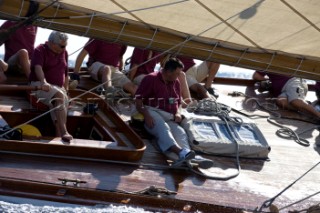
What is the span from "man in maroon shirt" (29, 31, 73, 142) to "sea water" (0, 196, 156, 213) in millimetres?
1511

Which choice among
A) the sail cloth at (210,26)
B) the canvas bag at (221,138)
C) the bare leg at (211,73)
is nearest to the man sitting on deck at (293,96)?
the bare leg at (211,73)

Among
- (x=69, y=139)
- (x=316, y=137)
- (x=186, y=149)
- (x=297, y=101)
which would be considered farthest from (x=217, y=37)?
(x=297, y=101)

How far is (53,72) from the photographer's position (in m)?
7.79

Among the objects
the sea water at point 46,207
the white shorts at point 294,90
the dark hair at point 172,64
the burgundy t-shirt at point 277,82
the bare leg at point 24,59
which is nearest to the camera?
the sea water at point 46,207

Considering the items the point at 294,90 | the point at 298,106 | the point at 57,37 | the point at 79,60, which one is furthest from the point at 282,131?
the point at 57,37

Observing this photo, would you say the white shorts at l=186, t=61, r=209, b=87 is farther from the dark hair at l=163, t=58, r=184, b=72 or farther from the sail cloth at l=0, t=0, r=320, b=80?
the sail cloth at l=0, t=0, r=320, b=80

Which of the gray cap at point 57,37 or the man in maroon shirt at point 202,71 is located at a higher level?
the gray cap at point 57,37

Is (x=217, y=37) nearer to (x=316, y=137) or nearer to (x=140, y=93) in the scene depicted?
(x=140, y=93)

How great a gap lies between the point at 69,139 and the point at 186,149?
1.05 metres

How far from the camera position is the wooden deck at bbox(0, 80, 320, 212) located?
6.11m

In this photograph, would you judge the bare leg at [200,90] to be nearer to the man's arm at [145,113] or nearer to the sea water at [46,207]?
the man's arm at [145,113]

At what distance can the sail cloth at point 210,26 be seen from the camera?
5.80 metres

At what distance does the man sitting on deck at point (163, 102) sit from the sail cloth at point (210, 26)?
1132 mm

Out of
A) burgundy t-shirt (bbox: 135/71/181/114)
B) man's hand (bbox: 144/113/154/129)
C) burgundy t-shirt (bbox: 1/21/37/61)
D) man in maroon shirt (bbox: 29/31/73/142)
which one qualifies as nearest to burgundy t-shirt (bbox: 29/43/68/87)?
man in maroon shirt (bbox: 29/31/73/142)
